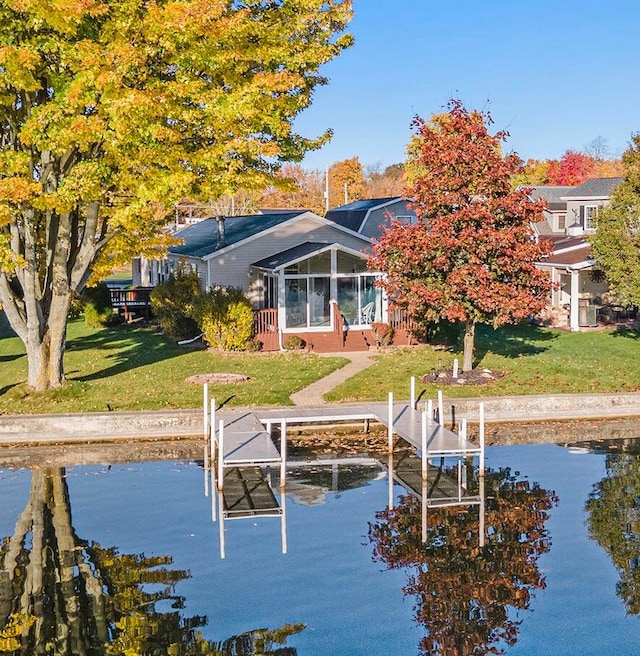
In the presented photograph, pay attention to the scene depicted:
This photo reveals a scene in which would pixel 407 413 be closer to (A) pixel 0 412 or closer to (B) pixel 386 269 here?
(B) pixel 386 269

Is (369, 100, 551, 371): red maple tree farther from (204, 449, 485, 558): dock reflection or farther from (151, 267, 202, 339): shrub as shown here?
(151, 267, 202, 339): shrub

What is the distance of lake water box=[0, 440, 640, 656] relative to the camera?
1270 cm

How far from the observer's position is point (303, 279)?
3588 cm

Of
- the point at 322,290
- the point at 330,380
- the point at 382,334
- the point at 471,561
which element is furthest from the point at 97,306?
the point at 471,561

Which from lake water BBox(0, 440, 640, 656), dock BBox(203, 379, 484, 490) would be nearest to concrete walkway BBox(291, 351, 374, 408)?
dock BBox(203, 379, 484, 490)

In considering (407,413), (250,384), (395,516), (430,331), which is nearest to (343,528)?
(395,516)

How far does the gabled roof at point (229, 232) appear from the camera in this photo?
39156 millimetres

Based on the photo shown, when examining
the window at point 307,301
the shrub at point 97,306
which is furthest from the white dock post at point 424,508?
the shrub at point 97,306

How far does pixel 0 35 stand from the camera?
22.6 metres

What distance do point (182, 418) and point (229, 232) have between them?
20.1 m

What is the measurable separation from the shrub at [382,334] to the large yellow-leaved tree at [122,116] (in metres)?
8.86

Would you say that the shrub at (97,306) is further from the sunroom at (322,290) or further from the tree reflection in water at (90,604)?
the tree reflection in water at (90,604)

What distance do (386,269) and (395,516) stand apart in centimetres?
1140

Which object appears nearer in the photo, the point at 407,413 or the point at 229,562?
the point at 229,562
